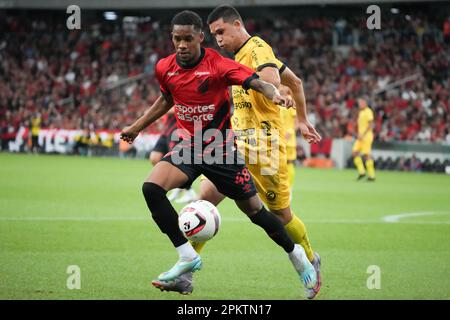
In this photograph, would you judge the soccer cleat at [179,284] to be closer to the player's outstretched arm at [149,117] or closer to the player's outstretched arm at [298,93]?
the player's outstretched arm at [149,117]

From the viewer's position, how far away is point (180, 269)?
714cm

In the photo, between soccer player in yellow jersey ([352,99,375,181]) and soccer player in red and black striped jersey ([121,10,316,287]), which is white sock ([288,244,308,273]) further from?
soccer player in yellow jersey ([352,99,375,181])

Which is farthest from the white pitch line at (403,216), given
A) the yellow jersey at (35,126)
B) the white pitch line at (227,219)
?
the yellow jersey at (35,126)

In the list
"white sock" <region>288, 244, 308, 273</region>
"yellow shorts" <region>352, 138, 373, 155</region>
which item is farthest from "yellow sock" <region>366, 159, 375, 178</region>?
"white sock" <region>288, 244, 308, 273</region>

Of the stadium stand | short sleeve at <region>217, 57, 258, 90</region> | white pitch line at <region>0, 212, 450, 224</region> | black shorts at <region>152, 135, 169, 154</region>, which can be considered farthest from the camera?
the stadium stand

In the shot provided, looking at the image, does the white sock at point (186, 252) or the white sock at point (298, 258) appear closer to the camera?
the white sock at point (186, 252)

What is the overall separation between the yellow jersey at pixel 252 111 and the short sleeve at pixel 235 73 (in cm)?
79

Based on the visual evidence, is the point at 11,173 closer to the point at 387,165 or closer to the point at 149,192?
the point at 387,165

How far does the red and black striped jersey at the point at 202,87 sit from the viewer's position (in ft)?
23.5

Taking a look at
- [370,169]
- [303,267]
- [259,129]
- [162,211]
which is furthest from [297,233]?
[370,169]

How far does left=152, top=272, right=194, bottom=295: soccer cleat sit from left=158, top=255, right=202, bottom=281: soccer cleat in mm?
41

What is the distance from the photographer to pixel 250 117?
316 inches

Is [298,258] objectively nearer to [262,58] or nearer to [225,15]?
[262,58]

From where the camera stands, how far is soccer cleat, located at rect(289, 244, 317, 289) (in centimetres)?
725
